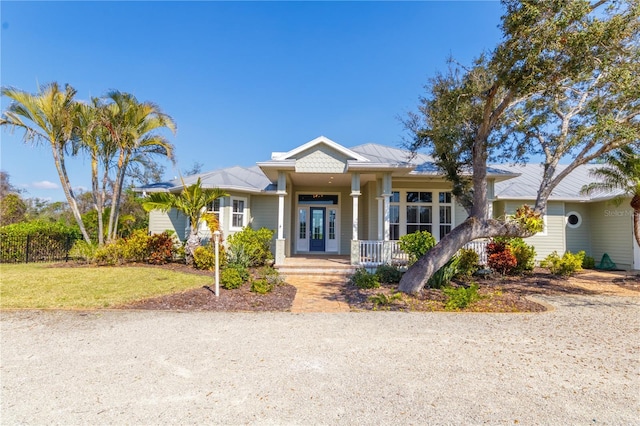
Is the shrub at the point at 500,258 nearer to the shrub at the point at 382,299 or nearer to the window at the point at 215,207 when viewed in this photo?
the shrub at the point at 382,299

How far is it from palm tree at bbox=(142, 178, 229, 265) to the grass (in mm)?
1468

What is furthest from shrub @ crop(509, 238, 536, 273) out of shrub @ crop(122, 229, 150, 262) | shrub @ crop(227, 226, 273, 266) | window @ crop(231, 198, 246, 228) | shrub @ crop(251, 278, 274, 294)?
shrub @ crop(122, 229, 150, 262)

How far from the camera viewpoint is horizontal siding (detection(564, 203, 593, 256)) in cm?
1459

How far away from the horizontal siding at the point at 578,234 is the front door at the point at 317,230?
1118cm

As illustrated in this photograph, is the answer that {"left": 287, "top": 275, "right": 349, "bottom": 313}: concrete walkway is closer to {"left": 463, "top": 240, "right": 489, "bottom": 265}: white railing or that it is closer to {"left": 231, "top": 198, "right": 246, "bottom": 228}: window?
{"left": 231, "top": 198, "right": 246, "bottom": 228}: window

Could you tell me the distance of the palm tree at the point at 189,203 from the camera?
11.0 meters

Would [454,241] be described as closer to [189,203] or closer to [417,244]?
[417,244]

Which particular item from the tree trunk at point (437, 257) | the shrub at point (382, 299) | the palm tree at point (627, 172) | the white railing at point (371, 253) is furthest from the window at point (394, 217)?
the palm tree at point (627, 172)

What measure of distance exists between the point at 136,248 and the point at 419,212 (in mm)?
11011

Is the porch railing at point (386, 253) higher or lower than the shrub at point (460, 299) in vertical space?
higher

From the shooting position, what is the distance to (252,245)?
11586 millimetres

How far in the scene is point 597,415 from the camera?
2781 mm

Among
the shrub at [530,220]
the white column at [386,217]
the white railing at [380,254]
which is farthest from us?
the white column at [386,217]

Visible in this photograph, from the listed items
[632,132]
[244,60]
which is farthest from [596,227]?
[244,60]
